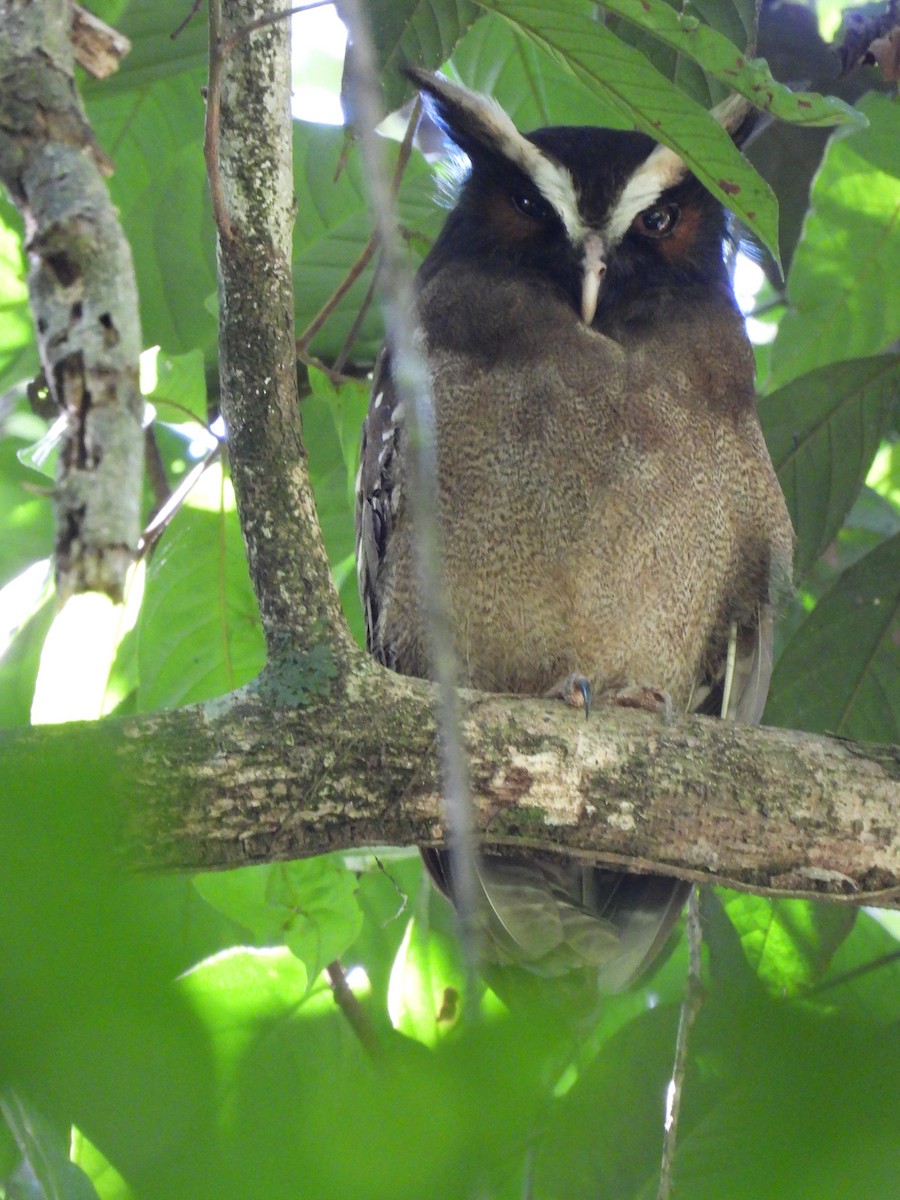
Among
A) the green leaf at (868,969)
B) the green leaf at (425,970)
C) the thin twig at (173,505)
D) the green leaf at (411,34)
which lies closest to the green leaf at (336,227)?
the green leaf at (411,34)

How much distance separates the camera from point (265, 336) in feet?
6.21

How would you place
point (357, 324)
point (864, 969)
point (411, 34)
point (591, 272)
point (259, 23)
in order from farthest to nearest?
point (357, 324)
point (591, 272)
point (411, 34)
point (259, 23)
point (864, 969)

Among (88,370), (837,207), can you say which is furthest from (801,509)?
Result: (88,370)

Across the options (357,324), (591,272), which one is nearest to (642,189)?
(591,272)

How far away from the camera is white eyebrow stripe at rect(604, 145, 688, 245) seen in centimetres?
295

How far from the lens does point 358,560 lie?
3148mm

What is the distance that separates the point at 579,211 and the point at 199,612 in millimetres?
1199

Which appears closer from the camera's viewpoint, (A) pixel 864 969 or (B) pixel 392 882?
(A) pixel 864 969

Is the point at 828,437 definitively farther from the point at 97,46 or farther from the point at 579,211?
the point at 97,46

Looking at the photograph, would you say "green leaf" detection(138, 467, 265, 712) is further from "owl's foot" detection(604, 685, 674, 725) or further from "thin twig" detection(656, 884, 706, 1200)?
"thin twig" detection(656, 884, 706, 1200)

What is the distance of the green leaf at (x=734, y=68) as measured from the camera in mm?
1967

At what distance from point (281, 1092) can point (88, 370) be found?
1435 millimetres

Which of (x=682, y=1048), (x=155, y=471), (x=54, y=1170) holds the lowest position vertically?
(x=682, y=1048)

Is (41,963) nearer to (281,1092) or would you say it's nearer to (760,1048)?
(281,1092)
